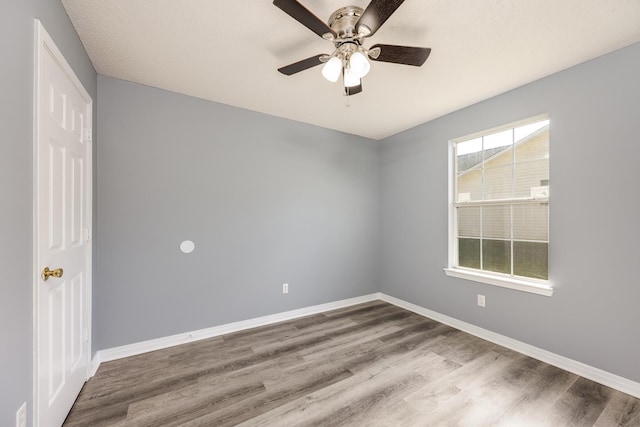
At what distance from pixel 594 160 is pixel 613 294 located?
1.05 metres

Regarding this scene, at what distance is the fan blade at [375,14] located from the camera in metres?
1.23

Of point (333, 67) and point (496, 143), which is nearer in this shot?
point (333, 67)

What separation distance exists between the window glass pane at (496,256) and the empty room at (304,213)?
2 centimetres

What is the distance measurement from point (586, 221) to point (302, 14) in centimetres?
262

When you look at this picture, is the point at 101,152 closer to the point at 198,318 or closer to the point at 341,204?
the point at 198,318

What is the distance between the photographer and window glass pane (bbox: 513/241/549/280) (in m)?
2.38

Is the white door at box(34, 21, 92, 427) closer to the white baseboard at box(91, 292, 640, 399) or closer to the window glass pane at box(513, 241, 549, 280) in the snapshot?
the white baseboard at box(91, 292, 640, 399)

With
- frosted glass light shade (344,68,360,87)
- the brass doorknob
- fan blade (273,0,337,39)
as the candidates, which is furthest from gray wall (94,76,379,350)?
fan blade (273,0,337,39)

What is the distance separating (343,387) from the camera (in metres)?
1.94

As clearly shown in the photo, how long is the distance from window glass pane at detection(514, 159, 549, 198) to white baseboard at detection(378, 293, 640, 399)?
→ 1422 millimetres

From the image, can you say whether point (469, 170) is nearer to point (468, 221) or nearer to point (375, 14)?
point (468, 221)

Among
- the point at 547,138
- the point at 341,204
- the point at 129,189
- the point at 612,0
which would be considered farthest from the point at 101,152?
the point at 547,138
